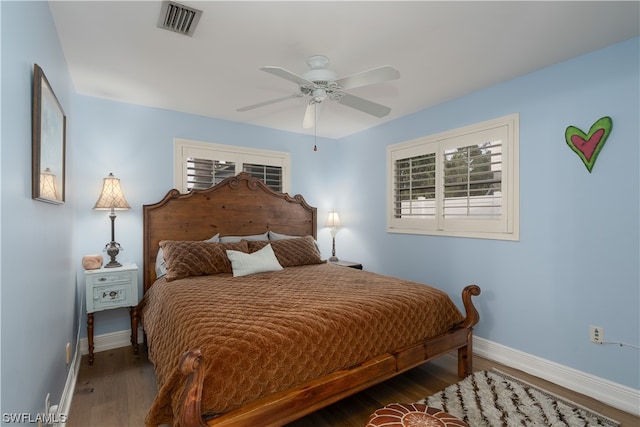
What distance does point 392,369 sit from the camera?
207 cm

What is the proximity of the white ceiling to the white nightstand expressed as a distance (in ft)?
5.56

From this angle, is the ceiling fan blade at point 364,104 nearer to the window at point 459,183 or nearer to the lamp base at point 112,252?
the window at point 459,183

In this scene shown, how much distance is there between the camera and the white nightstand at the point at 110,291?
274 centimetres

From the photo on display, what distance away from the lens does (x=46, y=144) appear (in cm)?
158

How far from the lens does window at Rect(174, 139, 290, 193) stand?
3.59 metres

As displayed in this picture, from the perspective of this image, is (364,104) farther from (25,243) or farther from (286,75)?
(25,243)

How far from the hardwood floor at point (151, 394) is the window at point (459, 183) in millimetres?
1255

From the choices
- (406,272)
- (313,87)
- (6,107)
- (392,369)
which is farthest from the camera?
(406,272)

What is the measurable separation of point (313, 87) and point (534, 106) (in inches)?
74.7

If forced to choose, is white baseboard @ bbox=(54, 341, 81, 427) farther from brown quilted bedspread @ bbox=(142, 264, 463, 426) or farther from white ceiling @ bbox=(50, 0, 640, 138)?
white ceiling @ bbox=(50, 0, 640, 138)

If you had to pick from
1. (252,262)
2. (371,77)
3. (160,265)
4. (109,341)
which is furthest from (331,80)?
(109,341)

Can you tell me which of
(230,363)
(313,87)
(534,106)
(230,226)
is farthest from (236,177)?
(534,106)

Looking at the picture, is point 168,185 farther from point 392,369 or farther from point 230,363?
point 392,369

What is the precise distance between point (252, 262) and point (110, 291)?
1263 mm
